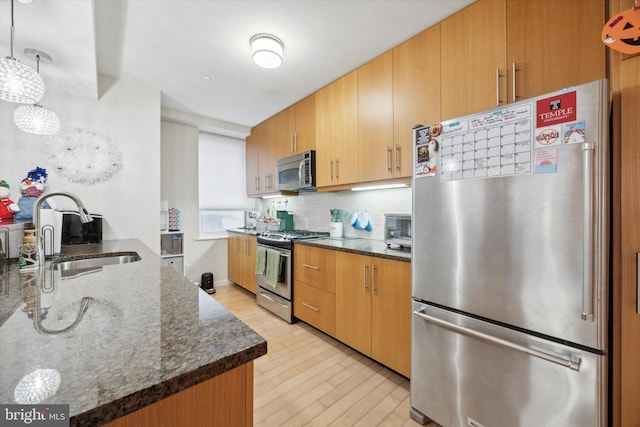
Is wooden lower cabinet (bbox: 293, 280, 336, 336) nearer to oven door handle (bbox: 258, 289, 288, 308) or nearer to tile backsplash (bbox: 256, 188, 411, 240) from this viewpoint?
oven door handle (bbox: 258, 289, 288, 308)

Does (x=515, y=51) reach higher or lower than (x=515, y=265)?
higher

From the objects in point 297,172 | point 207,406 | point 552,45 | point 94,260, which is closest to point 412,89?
point 552,45

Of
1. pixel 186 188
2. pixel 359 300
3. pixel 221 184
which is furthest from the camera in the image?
pixel 221 184

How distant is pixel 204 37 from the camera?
1963 mm

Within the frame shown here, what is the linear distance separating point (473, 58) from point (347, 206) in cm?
174

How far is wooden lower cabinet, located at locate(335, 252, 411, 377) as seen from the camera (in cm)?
174

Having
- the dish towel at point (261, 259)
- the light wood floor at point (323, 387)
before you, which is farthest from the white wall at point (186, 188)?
the light wood floor at point (323, 387)

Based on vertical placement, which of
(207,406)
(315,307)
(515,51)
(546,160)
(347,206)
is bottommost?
(315,307)

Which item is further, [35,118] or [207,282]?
[207,282]

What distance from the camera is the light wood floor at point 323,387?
4.95 feet

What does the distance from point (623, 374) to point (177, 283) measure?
5.49ft

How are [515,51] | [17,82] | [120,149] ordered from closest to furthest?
[17,82] < [515,51] < [120,149]

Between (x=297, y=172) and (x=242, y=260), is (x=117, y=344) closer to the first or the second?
(x=297, y=172)

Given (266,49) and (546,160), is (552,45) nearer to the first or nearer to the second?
(546,160)
